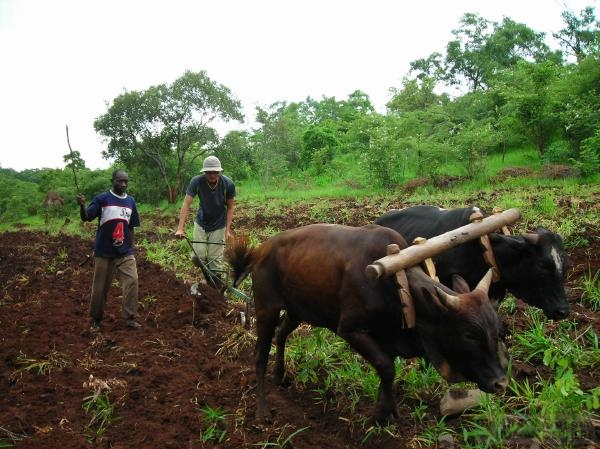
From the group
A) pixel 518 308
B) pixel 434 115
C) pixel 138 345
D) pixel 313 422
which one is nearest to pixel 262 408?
pixel 313 422

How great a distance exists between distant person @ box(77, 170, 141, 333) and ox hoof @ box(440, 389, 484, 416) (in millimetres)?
4337

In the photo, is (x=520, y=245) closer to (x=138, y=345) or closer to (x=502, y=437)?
(x=502, y=437)

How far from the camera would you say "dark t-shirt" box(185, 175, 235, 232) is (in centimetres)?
768

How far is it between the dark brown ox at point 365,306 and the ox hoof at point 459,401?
0.45m

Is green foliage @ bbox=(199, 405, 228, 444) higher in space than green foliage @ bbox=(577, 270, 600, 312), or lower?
lower

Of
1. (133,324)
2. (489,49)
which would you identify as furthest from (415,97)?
(133,324)

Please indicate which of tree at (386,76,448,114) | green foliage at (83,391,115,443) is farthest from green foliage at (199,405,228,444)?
tree at (386,76,448,114)

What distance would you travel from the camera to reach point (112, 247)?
22.5 ft

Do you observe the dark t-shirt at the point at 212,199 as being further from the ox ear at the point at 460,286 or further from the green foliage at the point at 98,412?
the ox ear at the point at 460,286

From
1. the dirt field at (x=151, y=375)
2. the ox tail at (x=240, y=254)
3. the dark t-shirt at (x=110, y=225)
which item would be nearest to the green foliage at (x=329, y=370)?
the dirt field at (x=151, y=375)

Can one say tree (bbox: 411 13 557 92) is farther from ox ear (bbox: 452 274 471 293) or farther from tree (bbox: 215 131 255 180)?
ox ear (bbox: 452 274 471 293)

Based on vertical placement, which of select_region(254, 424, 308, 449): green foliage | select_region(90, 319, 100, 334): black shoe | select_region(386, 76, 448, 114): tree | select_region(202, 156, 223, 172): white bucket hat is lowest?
select_region(254, 424, 308, 449): green foliage

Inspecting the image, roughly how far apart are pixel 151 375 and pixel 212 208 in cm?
301

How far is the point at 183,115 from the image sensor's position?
28.0m
